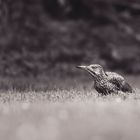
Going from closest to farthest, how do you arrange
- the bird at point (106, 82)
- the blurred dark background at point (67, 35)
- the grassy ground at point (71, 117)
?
the grassy ground at point (71, 117) → the bird at point (106, 82) → the blurred dark background at point (67, 35)

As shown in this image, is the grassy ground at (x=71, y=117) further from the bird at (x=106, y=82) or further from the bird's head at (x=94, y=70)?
the bird's head at (x=94, y=70)

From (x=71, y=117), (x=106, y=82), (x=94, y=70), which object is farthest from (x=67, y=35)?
(x=71, y=117)

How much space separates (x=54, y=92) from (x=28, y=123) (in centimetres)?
284

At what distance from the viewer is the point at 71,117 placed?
5879 millimetres

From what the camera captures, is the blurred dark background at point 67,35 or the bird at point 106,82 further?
the blurred dark background at point 67,35

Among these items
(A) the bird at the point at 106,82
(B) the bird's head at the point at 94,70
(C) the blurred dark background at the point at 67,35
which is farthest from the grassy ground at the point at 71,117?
(C) the blurred dark background at the point at 67,35

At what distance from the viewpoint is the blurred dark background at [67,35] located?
43.8 ft

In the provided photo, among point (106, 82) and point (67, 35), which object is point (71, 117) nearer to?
point (106, 82)

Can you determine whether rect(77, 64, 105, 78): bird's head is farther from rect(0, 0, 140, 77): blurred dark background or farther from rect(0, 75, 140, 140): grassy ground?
rect(0, 0, 140, 77): blurred dark background

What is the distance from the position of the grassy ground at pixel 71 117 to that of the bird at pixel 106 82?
381mm

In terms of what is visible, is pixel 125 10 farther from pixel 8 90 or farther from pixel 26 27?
pixel 8 90

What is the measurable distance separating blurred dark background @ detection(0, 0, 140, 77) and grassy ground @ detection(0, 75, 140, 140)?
5.54 meters

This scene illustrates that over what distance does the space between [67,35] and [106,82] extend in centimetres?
622

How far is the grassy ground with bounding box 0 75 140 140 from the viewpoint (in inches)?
204
